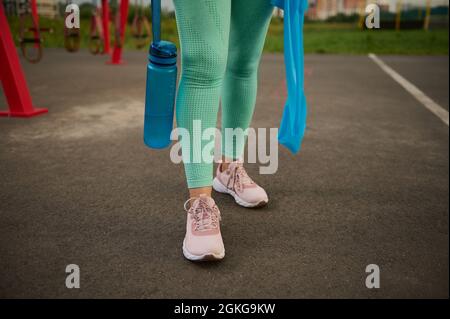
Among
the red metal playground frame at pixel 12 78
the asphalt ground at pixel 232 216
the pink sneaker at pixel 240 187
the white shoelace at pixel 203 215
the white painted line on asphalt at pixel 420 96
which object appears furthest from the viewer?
the white painted line on asphalt at pixel 420 96

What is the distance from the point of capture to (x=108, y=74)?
5238mm

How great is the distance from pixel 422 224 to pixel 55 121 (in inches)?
95.0

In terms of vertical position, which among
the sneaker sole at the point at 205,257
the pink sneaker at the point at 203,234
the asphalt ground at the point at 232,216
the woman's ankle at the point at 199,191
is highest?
the woman's ankle at the point at 199,191

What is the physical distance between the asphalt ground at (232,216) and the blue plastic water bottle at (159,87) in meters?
0.35

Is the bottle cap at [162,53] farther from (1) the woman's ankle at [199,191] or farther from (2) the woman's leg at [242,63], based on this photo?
(1) the woman's ankle at [199,191]

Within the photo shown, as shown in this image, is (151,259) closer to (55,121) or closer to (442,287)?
(442,287)

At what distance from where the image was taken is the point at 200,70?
119 centimetres

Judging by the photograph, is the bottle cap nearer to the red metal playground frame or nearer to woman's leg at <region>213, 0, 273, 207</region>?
woman's leg at <region>213, 0, 273, 207</region>

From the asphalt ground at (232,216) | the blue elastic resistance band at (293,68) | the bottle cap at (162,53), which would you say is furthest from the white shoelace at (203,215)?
the bottle cap at (162,53)

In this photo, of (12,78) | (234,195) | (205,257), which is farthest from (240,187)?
(12,78)

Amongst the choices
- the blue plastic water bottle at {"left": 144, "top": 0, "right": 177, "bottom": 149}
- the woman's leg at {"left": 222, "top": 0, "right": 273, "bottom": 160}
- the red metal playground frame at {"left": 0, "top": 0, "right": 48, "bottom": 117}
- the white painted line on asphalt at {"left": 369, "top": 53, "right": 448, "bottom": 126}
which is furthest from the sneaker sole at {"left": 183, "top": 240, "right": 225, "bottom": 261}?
the white painted line on asphalt at {"left": 369, "top": 53, "right": 448, "bottom": 126}

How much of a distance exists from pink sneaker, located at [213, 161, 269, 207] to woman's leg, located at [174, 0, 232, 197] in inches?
12.3

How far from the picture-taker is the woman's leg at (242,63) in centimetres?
134
